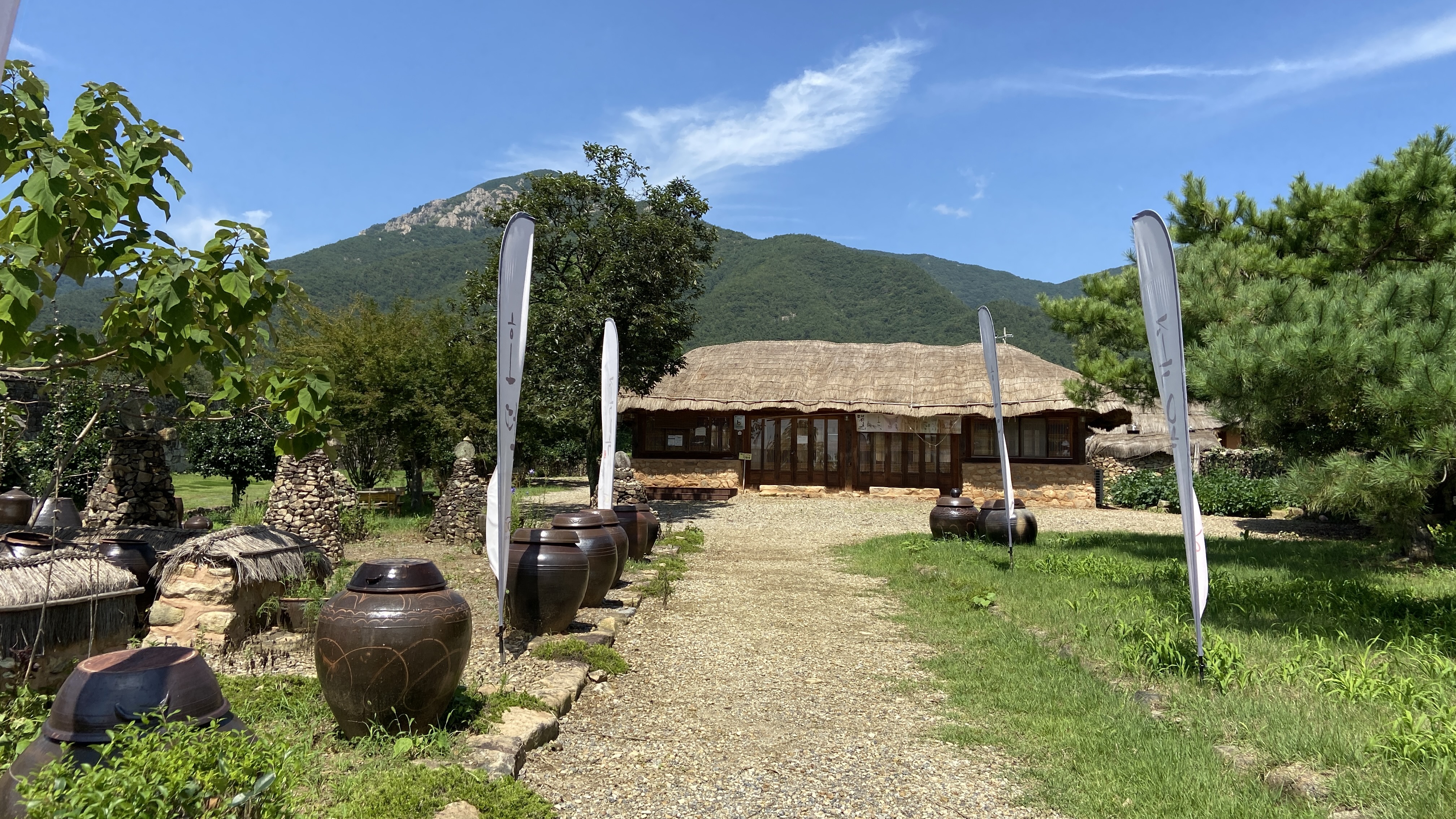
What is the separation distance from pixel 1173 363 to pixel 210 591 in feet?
20.8

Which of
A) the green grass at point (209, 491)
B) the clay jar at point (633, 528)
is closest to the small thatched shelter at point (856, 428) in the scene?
the green grass at point (209, 491)

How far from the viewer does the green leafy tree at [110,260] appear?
8.06 ft

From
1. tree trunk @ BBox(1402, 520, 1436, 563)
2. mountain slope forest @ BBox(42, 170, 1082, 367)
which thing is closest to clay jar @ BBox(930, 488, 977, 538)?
tree trunk @ BBox(1402, 520, 1436, 563)

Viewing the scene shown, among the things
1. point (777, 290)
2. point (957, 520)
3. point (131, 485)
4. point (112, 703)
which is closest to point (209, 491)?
point (131, 485)

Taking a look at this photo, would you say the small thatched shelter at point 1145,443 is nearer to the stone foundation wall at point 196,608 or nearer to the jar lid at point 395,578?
the stone foundation wall at point 196,608

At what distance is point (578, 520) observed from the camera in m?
7.00

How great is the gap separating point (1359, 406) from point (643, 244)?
38.3 feet

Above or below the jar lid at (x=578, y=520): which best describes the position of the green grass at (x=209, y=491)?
below

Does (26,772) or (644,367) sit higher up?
(644,367)

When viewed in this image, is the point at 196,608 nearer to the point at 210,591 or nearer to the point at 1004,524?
the point at 210,591

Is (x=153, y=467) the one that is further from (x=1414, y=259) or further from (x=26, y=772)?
(x=1414, y=259)

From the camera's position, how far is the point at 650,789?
3723 mm

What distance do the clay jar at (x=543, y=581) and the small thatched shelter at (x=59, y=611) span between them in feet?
7.39

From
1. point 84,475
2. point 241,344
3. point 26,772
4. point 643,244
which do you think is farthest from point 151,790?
point 643,244
